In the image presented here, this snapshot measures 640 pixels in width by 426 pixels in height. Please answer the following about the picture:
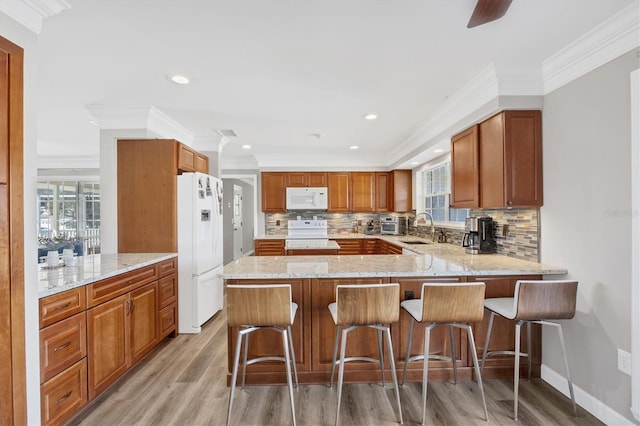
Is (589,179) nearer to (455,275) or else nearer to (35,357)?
(455,275)

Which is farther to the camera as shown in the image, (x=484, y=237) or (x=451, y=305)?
(x=484, y=237)

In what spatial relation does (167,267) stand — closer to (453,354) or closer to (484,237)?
(453,354)

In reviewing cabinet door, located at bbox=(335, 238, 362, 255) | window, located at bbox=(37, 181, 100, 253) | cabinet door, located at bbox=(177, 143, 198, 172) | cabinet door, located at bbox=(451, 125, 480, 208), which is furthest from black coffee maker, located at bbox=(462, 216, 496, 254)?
window, located at bbox=(37, 181, 100, 253)

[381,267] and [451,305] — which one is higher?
[381,267]

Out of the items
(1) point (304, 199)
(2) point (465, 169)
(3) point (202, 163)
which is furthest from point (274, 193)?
(2) point (465, 169)

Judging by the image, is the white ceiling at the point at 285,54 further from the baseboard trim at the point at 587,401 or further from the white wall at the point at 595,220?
the baseboard trim at the point at 587,401

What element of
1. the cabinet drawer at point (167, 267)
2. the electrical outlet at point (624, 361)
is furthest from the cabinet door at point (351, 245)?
the electrical outlet at point (624, 361)

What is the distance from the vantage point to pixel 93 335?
2.11m

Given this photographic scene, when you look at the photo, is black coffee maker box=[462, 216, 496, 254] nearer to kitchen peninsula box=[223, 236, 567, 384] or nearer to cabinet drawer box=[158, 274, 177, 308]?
kitchen peninsula box=[223, 236, 567, 384]

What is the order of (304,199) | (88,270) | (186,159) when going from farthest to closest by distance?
(304,199) < (186,159) < (88,270)

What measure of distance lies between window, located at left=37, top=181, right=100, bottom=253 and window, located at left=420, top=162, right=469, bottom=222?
20.1 feet

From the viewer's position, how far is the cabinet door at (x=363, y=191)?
612 centimetres

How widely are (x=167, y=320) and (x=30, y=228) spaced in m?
1.85

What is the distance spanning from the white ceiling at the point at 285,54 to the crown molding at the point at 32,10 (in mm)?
111
